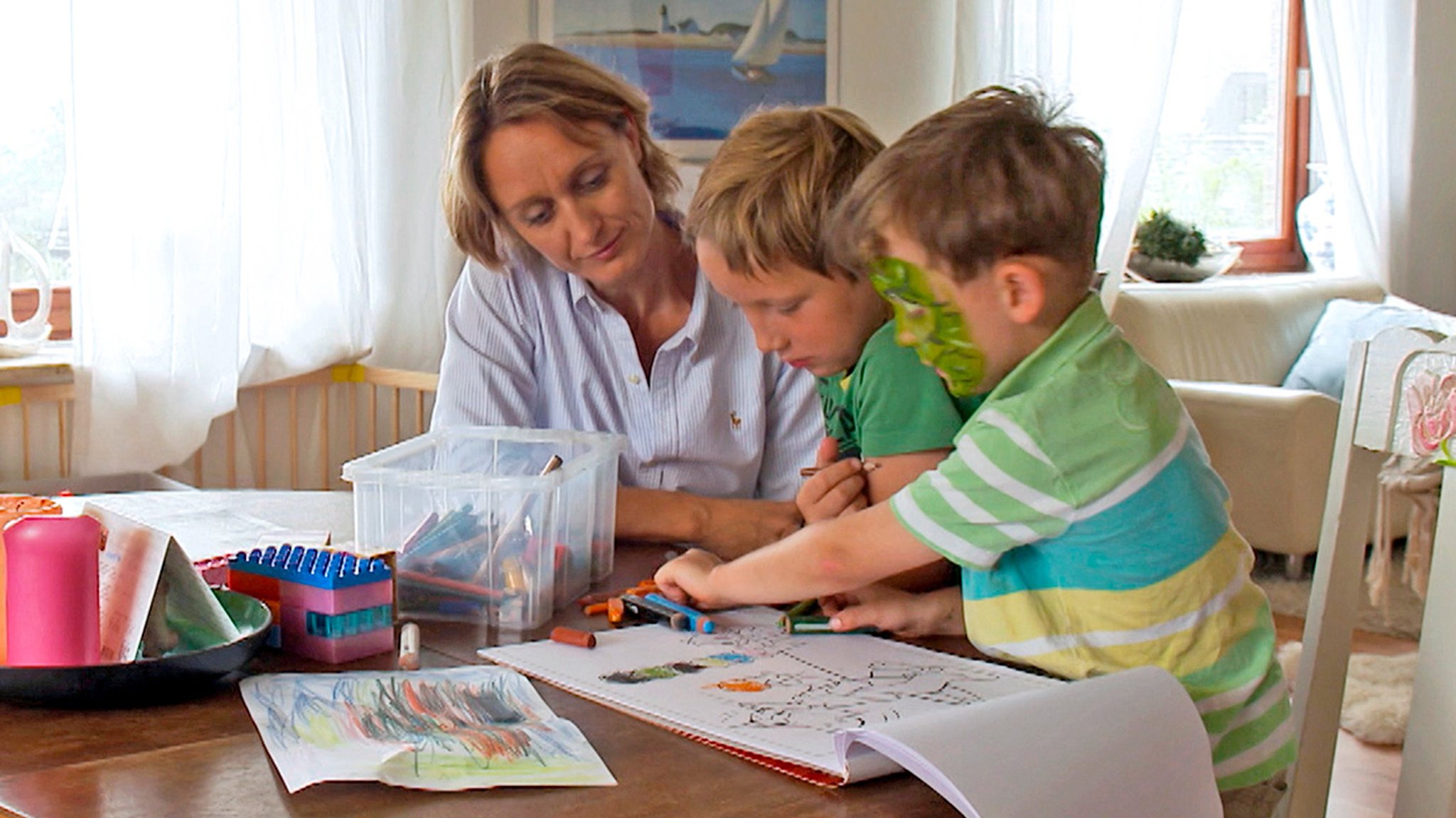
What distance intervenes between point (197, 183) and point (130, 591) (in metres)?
2.01

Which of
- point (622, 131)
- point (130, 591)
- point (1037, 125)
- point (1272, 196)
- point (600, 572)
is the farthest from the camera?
point (1272, 196)

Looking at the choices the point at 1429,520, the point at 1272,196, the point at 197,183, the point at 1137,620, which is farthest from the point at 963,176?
the point at 1272,196

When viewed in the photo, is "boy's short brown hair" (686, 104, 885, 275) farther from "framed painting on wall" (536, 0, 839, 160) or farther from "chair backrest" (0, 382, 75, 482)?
"framed painting on wall" (536, 0, 839, 160)

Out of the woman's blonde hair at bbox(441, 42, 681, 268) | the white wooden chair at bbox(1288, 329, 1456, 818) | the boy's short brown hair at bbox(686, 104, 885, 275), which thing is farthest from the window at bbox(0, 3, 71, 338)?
the white wooden chair at bbox(1288, 329, 1456, 818)

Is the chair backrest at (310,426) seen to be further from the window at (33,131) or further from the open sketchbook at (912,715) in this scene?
the open sketchbook at (912,715)

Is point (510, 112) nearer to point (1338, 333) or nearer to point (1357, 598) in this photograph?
point (1357, 598)

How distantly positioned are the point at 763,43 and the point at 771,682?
3226 mm

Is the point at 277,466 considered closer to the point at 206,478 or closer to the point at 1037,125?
the point at 206,478

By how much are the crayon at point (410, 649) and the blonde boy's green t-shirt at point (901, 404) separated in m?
0.45

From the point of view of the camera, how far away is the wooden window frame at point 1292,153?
5.90 metres

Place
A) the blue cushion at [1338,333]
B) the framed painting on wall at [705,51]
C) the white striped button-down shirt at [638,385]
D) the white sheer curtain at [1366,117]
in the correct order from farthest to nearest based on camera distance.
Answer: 1. the white sheer curtain at [1366,117]
2. the blue cushion at [1338,333]
3. the framed painting on wall at [705,51]
4. the white striped button-down shirt at [638,385]

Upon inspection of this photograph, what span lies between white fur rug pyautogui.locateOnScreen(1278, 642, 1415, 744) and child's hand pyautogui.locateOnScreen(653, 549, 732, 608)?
75.0 inches

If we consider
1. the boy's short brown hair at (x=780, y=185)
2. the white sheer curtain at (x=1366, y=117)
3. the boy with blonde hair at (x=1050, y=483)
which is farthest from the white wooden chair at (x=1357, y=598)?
the white sheer curtain at (x=1366, y=117)

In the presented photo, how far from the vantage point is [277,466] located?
331 cm
